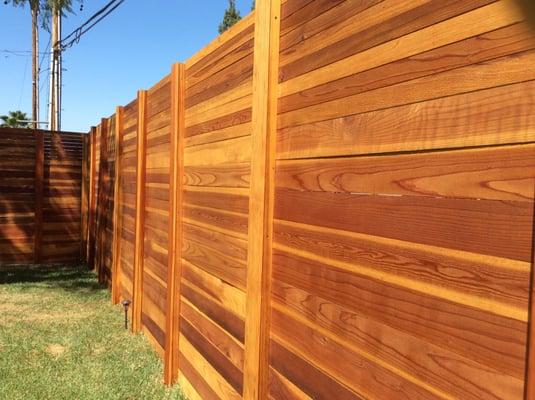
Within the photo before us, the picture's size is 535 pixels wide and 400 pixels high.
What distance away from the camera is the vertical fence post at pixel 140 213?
17.8 ft

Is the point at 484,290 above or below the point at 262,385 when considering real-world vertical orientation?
above

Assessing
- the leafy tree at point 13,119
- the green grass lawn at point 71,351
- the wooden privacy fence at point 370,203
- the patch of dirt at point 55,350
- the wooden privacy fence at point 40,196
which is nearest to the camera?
the wooden privacy fence at point 370,203

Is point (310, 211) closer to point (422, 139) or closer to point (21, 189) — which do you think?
point (422, 139)

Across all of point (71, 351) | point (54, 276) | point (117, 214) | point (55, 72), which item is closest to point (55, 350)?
point (71, 351)

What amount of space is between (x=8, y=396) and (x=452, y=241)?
3770mm

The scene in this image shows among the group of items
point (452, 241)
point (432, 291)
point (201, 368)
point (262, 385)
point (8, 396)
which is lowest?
point (8, 396)

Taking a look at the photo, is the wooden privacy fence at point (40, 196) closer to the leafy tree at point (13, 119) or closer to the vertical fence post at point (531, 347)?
the vertical fence post at point (531, 347)

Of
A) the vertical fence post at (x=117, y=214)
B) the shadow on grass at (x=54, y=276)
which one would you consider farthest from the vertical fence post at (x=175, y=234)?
the shadow on grass at (x=54, y=276)

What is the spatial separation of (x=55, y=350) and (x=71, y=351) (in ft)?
0.63

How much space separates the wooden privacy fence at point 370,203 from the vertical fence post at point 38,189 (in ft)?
24.5

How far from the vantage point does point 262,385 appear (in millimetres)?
2514

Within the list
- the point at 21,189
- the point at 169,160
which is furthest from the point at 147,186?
the point at 21,189

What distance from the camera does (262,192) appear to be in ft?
8.20

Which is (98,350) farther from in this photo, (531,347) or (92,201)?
(92,201)
